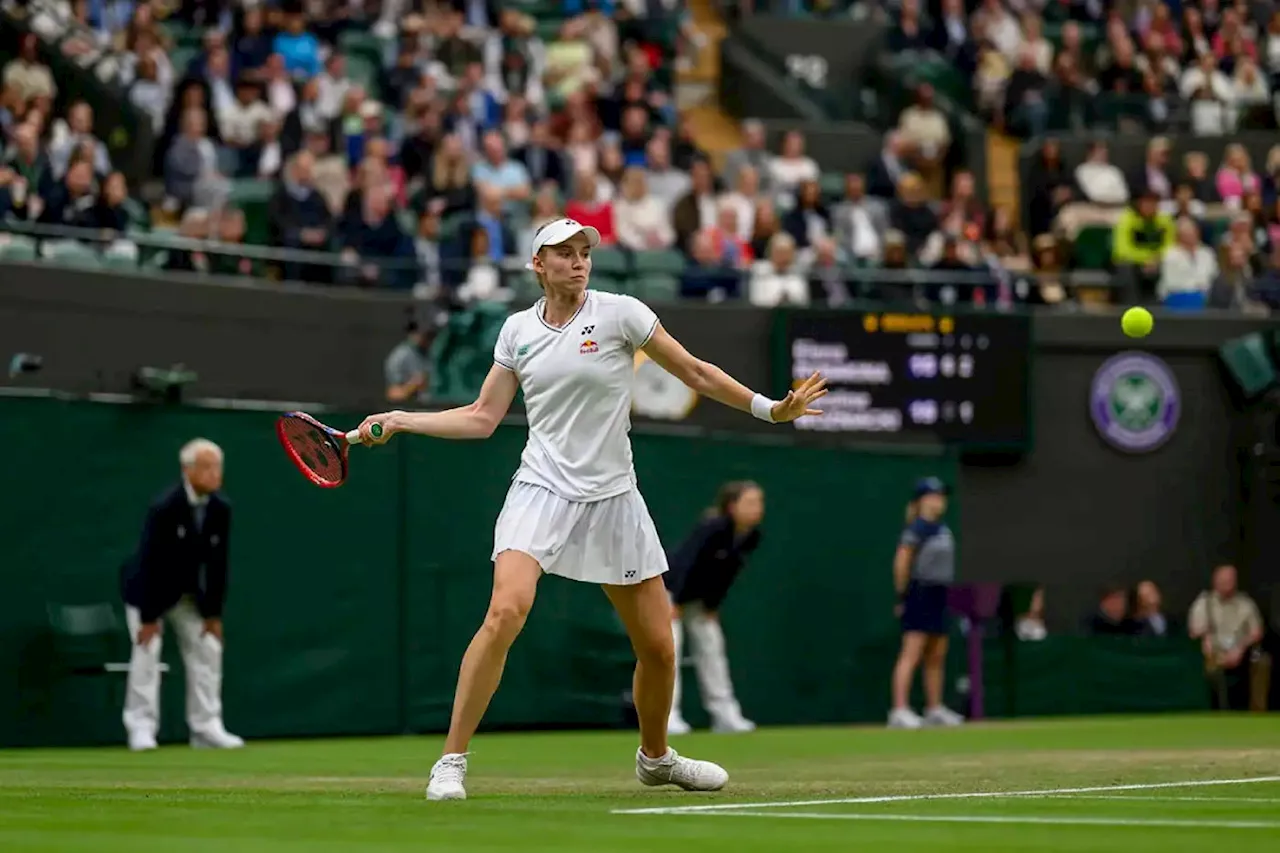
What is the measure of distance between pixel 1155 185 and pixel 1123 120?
7.69ft

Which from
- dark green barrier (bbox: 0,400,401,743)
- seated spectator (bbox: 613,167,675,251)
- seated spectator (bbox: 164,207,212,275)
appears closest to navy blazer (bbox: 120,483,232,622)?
dark green barrier (bbox: 0,400,401,743)

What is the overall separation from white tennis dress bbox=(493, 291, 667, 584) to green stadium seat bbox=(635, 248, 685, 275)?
1294cm

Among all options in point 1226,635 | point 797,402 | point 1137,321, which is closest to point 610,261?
point 1226,635

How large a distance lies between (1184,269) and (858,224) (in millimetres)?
3597

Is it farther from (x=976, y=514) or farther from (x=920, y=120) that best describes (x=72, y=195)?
(x=920, y=120)

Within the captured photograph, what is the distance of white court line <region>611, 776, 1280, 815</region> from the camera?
28.5 ft

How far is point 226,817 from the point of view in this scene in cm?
834

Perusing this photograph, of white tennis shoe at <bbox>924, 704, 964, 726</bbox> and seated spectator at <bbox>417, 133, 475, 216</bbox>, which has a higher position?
seated spectator at <bbox>417, 133, 475, 216</bbox>

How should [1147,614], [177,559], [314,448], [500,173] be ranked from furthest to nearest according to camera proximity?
[1147,614]
[500,173]
[177,559]
[314,448]

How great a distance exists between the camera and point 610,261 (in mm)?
22516

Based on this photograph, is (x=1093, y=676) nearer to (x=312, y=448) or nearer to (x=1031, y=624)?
(x=1031, y=624)

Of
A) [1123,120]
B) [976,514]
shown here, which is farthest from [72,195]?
[1123,120]

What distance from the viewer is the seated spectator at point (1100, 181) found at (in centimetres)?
2747

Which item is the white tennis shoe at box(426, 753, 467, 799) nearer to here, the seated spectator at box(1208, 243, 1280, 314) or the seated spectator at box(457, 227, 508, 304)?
the seated spectator at box(457, 227, 508, 304)
